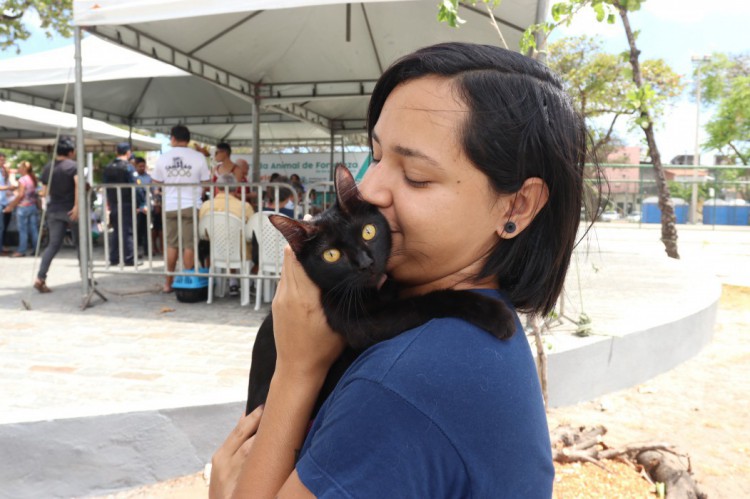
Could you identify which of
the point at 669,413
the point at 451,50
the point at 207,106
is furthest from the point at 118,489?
the point at 207,106

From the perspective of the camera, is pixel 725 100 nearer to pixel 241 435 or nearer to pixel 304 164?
pixel 304 164

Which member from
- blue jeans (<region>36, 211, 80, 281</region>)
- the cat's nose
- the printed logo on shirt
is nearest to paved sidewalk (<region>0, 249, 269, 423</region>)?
blue jeans (<region>36, 211, 80, 281</region>)

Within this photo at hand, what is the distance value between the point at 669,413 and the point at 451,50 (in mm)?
3730

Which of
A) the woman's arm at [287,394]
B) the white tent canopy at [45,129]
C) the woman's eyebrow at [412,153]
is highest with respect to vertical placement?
the white tent canopy at [45,129]

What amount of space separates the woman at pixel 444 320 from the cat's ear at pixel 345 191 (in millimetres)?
185

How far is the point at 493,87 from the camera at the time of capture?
99 centimetres

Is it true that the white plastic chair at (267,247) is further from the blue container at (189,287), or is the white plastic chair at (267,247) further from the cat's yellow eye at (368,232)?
the cat's yellow eye at (368,232)

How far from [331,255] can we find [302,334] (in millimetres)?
362

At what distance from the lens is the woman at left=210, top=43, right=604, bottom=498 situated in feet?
2.50

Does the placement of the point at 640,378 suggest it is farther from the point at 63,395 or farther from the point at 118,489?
the point at 63,395

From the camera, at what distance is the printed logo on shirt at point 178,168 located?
21.1 feet

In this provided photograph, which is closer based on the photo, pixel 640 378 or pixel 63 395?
pixel 63 395

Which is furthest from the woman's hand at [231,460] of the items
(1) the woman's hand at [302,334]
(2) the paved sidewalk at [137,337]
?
(2) the paved sidewalk at [137,337]

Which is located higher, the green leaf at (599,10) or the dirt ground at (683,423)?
the green leaf at (599,10)
